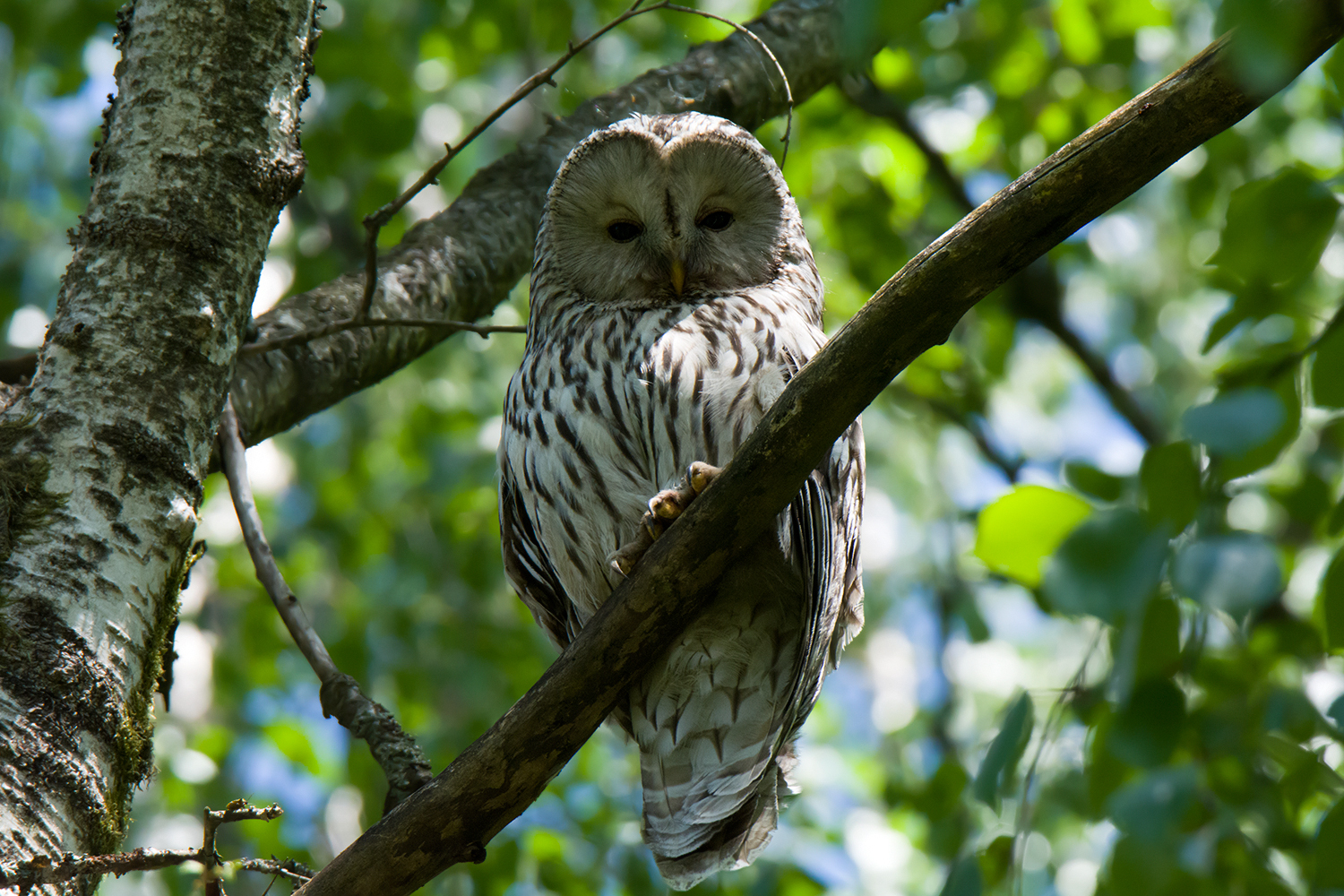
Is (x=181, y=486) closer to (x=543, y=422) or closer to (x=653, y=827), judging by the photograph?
(x=543, y=422)

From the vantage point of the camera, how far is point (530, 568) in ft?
7.50

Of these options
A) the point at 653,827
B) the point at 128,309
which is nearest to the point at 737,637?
the point at 653,827

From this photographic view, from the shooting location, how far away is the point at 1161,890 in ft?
5.12

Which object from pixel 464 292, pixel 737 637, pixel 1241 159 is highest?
pixel 1241 159

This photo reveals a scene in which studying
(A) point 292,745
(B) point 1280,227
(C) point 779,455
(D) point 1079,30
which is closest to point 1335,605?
(B) point 1280,227

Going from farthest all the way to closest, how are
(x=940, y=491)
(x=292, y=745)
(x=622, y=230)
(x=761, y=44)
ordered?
1. (x=940, y=491)
2. (x=292, y=745)
3. (x=622, y=230)
4. (x=761, y=44)

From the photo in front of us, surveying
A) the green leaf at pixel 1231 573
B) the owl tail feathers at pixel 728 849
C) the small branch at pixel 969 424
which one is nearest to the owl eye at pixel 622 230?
the owl tail feathers at pixel 728 849

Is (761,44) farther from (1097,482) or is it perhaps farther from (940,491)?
(940,491)

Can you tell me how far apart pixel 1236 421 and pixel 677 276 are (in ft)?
3.68

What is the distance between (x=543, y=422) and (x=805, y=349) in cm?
50

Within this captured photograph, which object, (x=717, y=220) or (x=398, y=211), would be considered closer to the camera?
(x=398, y=211)

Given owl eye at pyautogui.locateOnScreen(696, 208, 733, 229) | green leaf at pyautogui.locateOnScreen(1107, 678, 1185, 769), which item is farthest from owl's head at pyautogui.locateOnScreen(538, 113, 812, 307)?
green leaf at pyautogui.locateOnScreen(1107, 678, 1185, 769)

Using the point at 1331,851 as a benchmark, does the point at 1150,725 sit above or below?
Answer: above

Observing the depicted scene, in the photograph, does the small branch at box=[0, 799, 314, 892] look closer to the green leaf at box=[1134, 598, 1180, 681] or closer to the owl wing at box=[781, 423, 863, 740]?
the owl wing at box=[781, 423, 863, 740]
